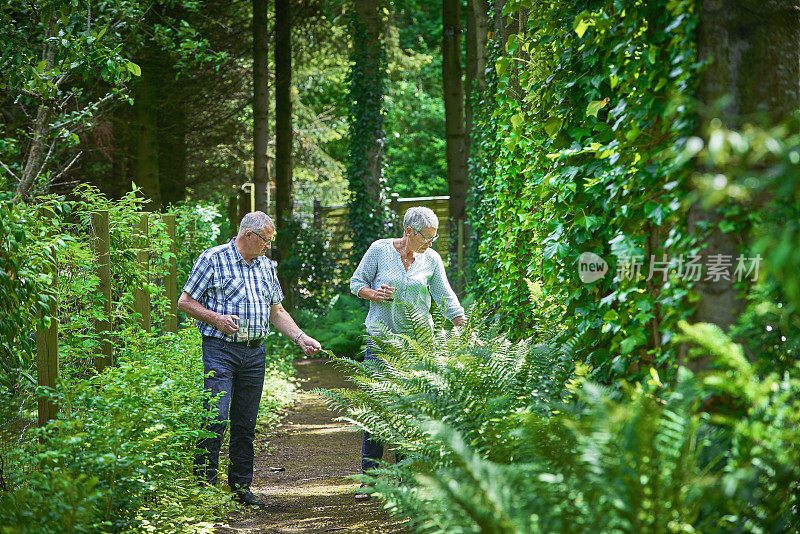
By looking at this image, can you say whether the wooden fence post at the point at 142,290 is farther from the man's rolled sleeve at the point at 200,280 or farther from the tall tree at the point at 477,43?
the tall tree at the point at 477,43

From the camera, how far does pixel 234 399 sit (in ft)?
17.8

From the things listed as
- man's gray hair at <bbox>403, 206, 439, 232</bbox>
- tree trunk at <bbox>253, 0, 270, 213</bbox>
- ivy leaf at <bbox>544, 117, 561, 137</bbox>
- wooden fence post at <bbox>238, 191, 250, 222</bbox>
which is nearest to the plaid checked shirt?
man's gray hair at <bbox>403, 206, 439, 232</bbox>

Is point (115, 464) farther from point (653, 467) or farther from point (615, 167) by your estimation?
point (615, 167)

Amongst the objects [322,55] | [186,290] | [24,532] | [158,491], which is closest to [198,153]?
[322,55]

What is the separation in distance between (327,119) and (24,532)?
1996 cm

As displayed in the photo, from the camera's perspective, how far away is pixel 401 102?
101 feet

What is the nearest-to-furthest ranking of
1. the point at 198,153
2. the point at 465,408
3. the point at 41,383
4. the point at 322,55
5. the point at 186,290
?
1. the point at 465,408
2. the point at 41,383
3. the point at 186,290
4. the point at 198,153
5. the point at 322,55

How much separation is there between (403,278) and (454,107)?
1045 centimetres

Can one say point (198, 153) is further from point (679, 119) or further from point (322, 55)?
point (679, 119)

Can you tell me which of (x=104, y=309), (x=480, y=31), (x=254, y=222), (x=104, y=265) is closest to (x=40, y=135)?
(x=104, y=265)

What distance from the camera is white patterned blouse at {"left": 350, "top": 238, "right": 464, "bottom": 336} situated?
559cm

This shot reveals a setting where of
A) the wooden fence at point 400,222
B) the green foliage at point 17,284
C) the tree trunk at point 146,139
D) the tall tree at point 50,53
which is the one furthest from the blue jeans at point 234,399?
the wooden fence at point 400,222

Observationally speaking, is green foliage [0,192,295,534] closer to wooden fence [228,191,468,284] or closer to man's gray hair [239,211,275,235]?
man's gray hair [239,211,275,235]

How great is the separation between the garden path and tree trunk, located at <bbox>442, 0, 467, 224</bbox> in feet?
22.4
